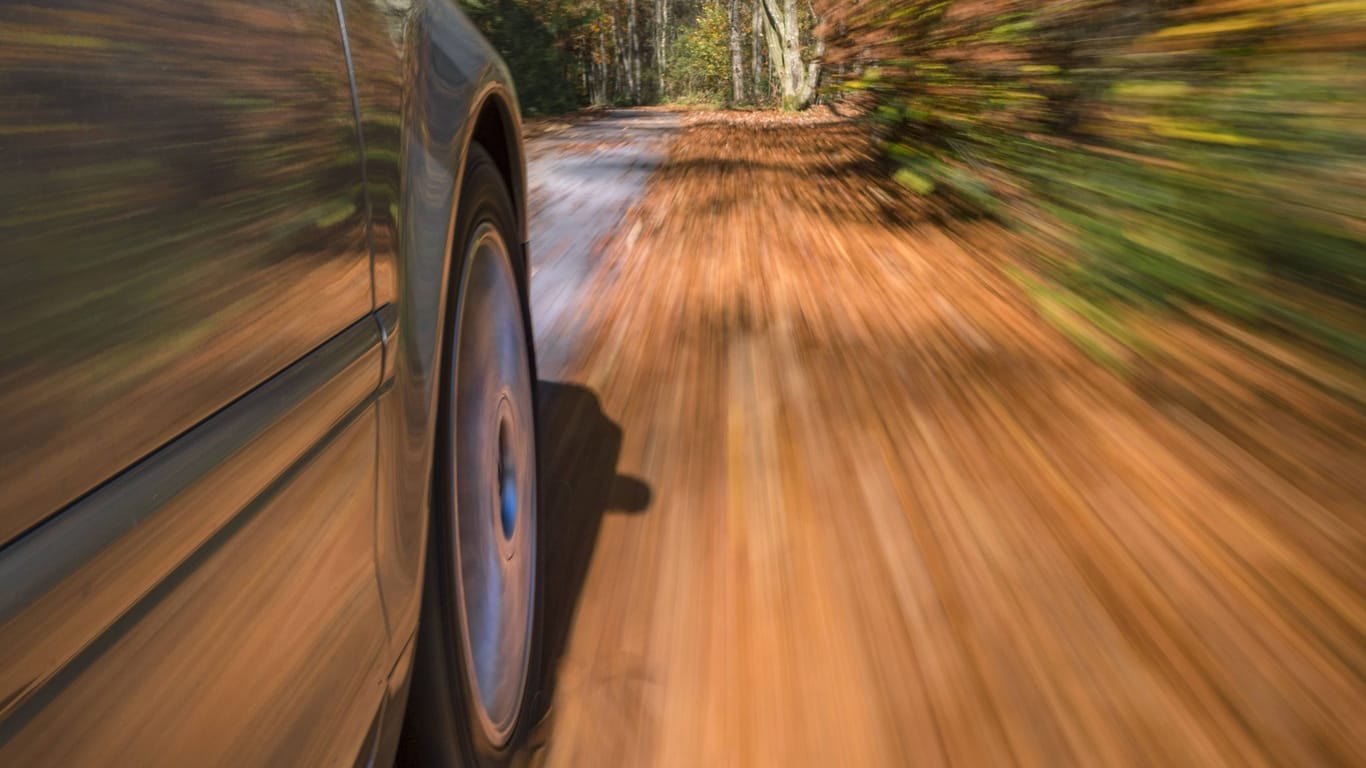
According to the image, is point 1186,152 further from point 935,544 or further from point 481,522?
point 481,522

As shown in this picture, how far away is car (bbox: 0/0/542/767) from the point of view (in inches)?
29.0

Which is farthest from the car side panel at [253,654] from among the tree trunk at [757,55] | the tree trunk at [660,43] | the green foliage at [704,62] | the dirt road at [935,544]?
the tree trunk at [660,43]

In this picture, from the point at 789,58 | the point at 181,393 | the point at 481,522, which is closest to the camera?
the point at 181,393

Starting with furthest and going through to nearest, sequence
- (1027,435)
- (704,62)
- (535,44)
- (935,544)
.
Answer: (704,62), (535,44), (1027,435), (935,544)

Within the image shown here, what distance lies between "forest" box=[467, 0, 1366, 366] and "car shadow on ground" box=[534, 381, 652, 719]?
2489 millimetres

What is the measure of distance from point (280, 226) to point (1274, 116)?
4.25 meters

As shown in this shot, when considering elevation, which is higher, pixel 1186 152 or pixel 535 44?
pixel 535 44

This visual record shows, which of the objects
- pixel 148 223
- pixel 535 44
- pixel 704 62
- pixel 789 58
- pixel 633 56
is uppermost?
pixel 633 56

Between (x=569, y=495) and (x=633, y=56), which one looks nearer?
(x=569, y=495)

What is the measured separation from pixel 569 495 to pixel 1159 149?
3380mm

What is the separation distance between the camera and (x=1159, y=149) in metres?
5.19

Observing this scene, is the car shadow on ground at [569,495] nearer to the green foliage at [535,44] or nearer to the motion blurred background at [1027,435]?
the motion blurred background at [1027,435]

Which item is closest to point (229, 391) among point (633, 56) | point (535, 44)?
point (535, 44)

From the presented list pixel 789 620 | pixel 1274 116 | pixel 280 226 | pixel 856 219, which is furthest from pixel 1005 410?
pixel 856 219
